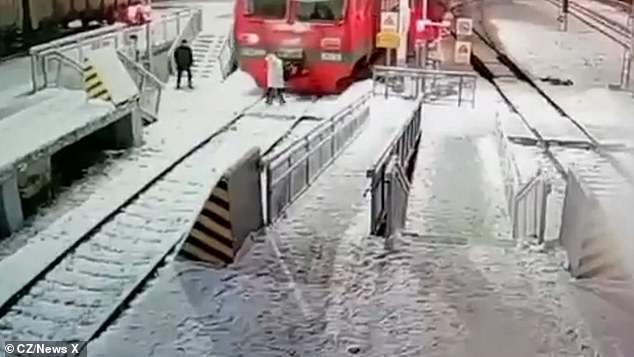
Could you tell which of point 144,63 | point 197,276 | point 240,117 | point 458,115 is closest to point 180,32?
point 144,63

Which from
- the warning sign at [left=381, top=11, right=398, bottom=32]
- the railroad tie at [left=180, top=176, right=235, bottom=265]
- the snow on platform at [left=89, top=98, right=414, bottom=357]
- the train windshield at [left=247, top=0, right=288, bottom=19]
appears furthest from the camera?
the train windshield at [left=247, top=0, right=288, bottom=19]

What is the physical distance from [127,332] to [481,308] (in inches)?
96.3

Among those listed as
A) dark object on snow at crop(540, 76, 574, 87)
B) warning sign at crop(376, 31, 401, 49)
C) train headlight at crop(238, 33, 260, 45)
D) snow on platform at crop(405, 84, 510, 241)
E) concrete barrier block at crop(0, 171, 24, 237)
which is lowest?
dark object on snow at crop(540, 76, 574, 87)

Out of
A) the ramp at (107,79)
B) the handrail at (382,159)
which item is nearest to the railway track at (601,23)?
the ramp at (107,79)

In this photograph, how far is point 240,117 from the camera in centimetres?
1662

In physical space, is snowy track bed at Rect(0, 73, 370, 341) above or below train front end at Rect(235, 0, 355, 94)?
below

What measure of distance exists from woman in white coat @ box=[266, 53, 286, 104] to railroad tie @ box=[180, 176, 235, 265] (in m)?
10.5

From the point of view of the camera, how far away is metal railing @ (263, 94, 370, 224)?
918 centimetres

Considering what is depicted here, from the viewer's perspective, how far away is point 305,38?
18422mm

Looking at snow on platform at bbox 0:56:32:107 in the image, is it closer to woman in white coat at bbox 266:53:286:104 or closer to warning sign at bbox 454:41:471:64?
woman in white coat at bbox 266:53:286:104

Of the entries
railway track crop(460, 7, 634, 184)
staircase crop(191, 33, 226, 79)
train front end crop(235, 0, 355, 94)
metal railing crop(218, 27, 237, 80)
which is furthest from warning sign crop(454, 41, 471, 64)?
staircase crop(191, 33, 226, 79)

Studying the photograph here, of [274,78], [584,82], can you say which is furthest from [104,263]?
[584,82]

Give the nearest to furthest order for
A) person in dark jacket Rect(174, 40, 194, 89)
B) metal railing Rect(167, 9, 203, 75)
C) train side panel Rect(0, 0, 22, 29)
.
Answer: train side panel Rect(0, 0, 22, 29) < person in dark jacket Rect(174, 40, 194, 89) < metal railing Rect(167, 9, 203, 75)

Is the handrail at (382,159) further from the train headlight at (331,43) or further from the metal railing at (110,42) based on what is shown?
the train headlight at (331,43)
